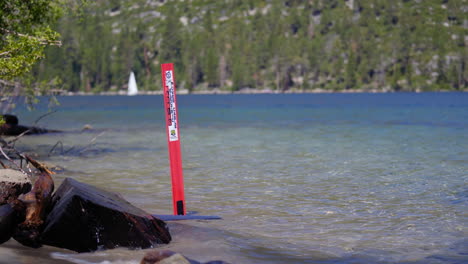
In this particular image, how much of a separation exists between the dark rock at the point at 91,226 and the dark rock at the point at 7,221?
1.68 ft

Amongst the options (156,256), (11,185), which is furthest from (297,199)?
(156,256)

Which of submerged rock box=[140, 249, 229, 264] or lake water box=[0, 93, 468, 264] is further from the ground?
submerged rock box=[140, 249, 229, 264]

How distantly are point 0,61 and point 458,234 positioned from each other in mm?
10996

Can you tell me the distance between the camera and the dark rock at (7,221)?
9.24 metres

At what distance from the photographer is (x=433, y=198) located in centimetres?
1484

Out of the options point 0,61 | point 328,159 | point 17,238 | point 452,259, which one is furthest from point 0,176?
point 328,159

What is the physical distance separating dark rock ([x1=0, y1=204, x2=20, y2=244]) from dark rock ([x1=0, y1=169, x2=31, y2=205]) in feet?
4.32

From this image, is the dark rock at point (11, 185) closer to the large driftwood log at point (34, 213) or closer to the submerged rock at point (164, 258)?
the large driftwood log at point (34, 213)

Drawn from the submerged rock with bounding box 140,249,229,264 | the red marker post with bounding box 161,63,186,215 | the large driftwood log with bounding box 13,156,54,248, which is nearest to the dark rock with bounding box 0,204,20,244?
the large driftwood log with bounding box 13,156,54,248

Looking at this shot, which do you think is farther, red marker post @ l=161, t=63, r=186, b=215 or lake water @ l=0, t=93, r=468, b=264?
red marker post @ l=161, t=63, r=186, b=215

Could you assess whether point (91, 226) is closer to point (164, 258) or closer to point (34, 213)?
point (34, 213)

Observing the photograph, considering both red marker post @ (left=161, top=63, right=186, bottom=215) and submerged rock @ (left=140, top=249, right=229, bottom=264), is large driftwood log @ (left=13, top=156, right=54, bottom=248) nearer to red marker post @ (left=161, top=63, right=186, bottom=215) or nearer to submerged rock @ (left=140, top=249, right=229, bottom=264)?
red marker post @ (left=161, top=63, right=186, bottom=215)

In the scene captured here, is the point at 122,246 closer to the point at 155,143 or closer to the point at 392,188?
the point at 392,188

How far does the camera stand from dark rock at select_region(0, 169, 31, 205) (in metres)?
10.9
